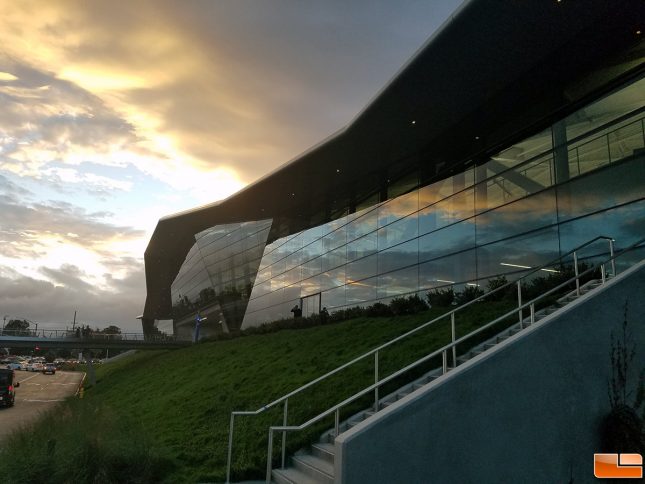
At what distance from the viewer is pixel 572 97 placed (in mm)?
17547

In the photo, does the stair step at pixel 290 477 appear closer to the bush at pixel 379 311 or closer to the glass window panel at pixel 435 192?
the bush at pixel 379 311

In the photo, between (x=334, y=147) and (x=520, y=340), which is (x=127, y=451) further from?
(x=334, y=147)

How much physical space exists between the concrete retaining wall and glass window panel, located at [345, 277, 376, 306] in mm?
17639

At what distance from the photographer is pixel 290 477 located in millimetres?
8602

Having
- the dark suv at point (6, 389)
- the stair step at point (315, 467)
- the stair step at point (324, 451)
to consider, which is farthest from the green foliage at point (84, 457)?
the dark suv at point (6, 389)

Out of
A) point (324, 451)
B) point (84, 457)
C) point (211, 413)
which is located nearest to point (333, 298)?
point (211, 413)

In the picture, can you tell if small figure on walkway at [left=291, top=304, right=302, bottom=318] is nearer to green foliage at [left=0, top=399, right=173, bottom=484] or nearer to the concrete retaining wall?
green foliage at [left=0, top=399, right=173, bottom=484]

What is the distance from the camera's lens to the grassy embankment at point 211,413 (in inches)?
355

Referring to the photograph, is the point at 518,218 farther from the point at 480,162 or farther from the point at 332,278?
the point at 332,278

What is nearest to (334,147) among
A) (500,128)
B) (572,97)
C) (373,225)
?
(373,225)

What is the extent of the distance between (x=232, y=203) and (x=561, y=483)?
32820mm

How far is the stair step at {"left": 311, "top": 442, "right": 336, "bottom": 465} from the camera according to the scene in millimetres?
8797

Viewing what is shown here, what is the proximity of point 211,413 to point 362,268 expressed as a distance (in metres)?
14.3

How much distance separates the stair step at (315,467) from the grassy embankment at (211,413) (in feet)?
1.77
